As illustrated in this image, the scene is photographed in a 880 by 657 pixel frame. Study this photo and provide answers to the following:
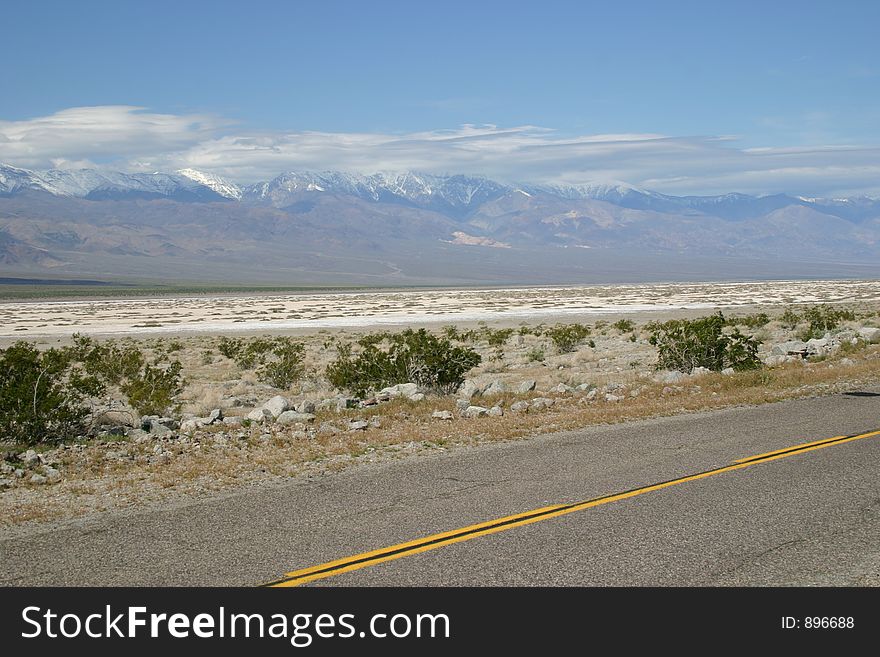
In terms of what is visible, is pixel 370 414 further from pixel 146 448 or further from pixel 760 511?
pixel 760 511

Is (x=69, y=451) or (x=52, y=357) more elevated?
(x=52, y=357)

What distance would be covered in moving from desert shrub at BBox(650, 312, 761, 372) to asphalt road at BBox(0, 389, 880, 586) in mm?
12140

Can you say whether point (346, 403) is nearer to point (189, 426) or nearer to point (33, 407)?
point (189, 426)

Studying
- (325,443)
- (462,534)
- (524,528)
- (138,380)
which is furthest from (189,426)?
(524,528)

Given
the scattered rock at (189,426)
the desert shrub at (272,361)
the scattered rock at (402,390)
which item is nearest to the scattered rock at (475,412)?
the scattered rock at (402,390)

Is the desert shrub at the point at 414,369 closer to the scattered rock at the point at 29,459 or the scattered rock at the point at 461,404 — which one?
the scattered rock at the point at 461,404

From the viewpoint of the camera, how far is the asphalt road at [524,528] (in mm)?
6680

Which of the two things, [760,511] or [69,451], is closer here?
[760,511]

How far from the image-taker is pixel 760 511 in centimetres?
823

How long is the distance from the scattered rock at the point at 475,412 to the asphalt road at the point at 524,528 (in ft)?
12.2
